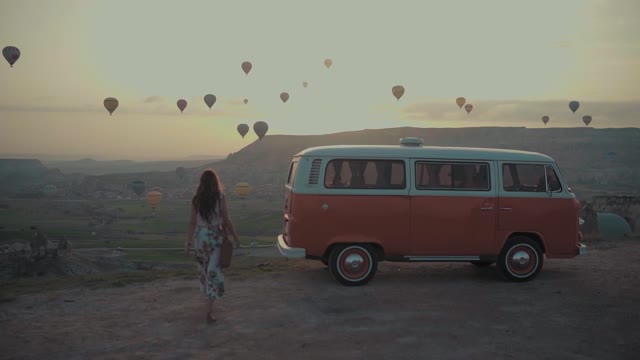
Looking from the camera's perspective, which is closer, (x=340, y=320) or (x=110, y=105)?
(x=340, y=320)

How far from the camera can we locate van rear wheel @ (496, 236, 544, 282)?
10.7 m

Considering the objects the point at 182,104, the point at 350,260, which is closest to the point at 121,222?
the point at 182,104

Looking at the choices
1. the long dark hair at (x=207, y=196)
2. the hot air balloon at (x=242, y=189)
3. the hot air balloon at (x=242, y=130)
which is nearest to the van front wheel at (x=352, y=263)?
the long dark hair at (x=207, y=196)

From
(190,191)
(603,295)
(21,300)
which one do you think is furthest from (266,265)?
(190,191)

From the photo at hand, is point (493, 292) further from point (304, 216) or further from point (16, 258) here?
point (16, 258)

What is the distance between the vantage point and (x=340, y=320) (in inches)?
324

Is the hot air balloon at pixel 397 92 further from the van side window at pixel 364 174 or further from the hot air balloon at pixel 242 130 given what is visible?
the van side window at pixel 364 174

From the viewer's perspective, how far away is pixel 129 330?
780cm

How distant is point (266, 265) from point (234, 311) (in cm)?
410

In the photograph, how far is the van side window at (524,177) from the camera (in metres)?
10.6

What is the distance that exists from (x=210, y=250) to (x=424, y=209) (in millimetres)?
4059

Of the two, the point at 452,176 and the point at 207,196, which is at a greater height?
the point at 452,176

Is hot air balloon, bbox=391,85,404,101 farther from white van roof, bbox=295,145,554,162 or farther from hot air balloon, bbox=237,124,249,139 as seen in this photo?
white van roof, bbox=295,145,554,162

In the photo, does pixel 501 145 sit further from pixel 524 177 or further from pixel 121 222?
pixel 524 177
